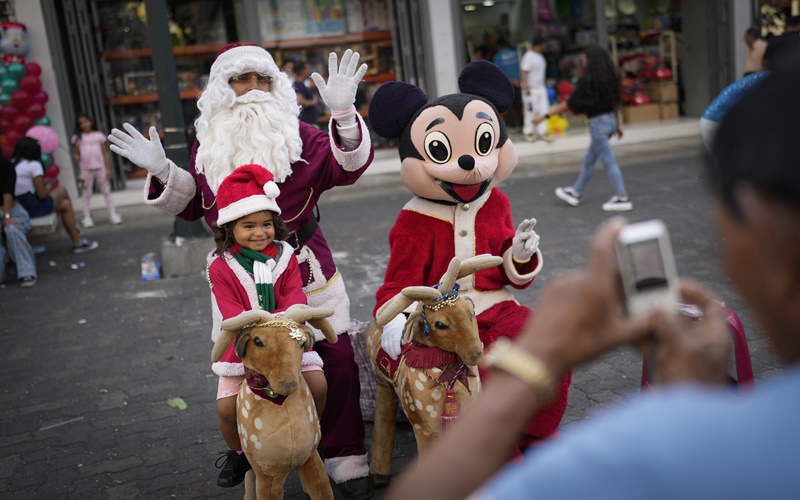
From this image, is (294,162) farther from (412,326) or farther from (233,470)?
(233,470)

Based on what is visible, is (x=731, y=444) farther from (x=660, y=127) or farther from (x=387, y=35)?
(x=660, y=127)

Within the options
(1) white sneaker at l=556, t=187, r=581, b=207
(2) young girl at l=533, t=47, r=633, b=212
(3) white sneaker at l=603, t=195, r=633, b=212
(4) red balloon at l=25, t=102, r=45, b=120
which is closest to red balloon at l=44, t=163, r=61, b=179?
(4) red balloon at l=25, t=102, r=45, b=120

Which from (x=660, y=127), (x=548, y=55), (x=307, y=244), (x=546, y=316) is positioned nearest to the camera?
(x=546, y=316)

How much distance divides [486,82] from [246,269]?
150 centimetres

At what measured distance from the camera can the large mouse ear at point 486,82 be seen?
12.7 ft

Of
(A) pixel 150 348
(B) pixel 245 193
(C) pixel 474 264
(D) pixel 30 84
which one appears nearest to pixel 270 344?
(B) pixel 245 193

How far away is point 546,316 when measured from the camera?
1121 millimetres

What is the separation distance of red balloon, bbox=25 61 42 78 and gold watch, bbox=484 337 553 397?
1205 centimetres

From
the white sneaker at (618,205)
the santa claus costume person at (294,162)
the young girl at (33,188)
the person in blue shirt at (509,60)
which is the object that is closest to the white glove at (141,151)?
the santa claus costume person at (294,162)

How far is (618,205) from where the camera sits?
895 centimetres

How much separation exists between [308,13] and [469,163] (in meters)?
11.4

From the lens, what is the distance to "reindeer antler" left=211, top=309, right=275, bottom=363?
2.95m

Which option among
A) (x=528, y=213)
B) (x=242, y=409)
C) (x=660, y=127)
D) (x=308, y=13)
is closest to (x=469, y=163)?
(x=242, y=409)

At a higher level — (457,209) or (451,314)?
(457,209)
